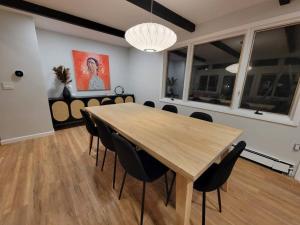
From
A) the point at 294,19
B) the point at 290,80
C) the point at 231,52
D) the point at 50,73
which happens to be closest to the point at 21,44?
the point at 50,73

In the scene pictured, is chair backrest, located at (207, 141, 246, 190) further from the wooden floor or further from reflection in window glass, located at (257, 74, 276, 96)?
reflection in window glass, located at (257, 74, 276, 96)

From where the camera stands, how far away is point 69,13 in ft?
7.77

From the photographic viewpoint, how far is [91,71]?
385 centimetres

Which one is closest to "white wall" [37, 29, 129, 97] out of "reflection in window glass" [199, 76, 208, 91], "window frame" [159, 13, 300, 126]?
"window frame" [159, 13, 300, 126]

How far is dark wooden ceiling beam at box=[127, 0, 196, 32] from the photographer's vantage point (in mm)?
1888

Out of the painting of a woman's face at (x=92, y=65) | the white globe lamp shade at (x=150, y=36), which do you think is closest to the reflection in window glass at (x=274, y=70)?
the white globe lamp shade at (x=150, y=36)

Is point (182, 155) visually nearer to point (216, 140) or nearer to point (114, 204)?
point (216, 140)

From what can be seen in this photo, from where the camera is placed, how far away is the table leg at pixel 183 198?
0.85 m

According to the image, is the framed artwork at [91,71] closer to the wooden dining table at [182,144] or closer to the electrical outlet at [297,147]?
the wooden dining table at [182,144]

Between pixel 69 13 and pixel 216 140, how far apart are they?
10.2ft

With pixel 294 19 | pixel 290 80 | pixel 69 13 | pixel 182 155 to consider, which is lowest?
pixel 182 155

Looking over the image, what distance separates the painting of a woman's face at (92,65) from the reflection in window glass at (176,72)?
2.13 m

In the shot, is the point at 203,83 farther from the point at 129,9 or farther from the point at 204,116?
the point at 129,9

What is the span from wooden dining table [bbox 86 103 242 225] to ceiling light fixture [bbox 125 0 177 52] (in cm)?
92
